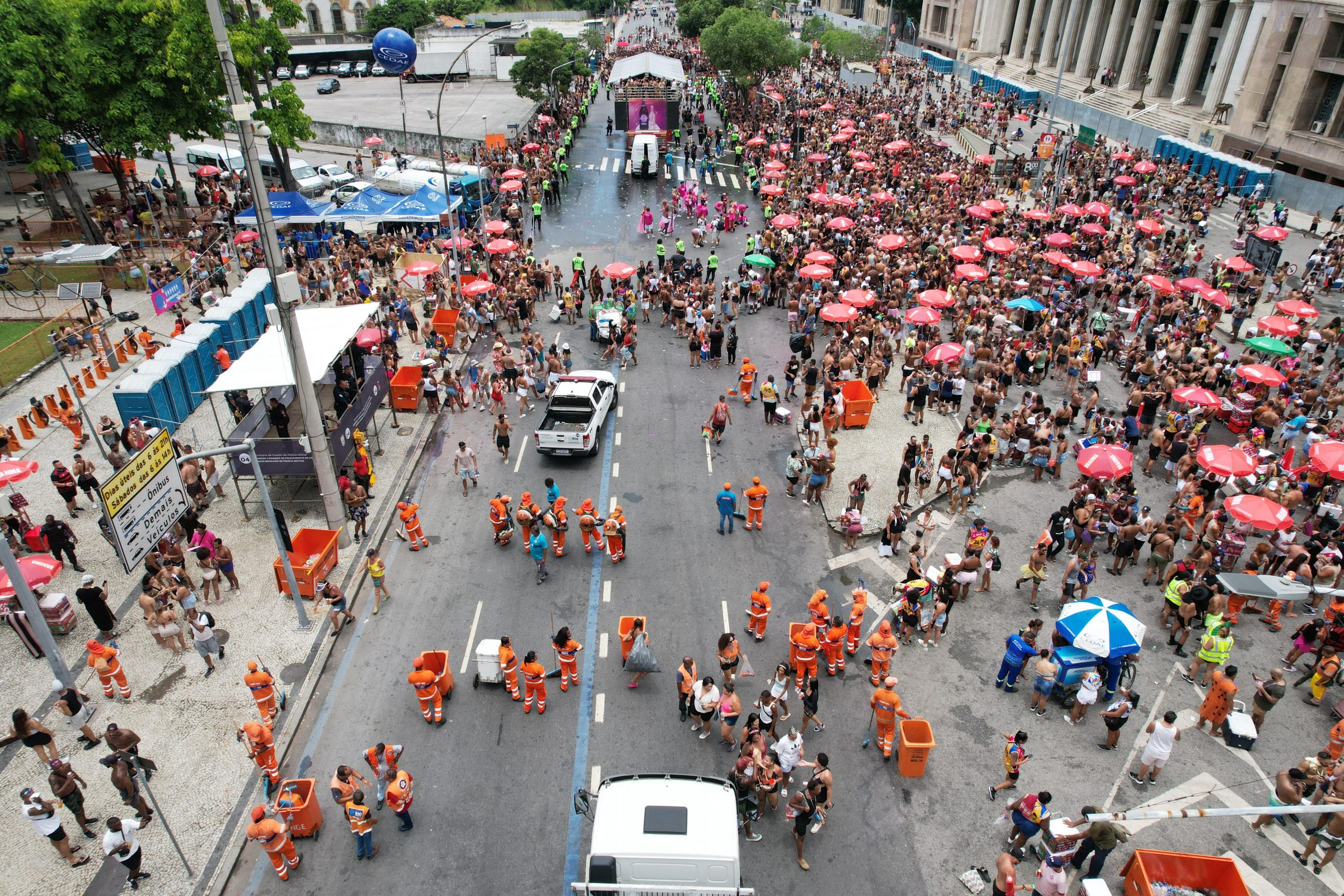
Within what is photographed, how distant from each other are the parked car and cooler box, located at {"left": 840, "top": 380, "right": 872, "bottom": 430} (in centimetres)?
3407

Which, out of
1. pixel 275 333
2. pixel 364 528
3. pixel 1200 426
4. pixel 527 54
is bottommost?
pixel 364 528

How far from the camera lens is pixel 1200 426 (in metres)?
20.2

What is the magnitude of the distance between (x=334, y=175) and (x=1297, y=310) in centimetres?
4511

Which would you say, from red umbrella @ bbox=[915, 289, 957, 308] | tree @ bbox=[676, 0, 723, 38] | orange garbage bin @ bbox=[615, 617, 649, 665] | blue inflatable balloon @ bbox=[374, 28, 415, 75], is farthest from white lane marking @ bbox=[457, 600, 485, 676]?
tree @ bbox=[676, 0, 723, 38]

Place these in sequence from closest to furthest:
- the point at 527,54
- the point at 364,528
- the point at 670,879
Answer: the point at 670,879, the point at 364,528, the point at 527,54

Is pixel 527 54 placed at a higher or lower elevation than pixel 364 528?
higher

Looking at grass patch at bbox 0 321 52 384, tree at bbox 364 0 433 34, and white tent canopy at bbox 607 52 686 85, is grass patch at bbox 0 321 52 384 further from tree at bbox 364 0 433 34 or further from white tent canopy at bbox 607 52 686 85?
tree at bbox 364 0 433 34

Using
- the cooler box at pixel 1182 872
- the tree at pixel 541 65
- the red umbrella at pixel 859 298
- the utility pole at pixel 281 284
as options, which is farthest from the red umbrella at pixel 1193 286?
the tree at pixel 541 65

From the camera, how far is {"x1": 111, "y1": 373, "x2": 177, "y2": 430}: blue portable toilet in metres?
20.7

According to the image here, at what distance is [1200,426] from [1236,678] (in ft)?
27.2

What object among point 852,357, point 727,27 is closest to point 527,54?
point 727,27

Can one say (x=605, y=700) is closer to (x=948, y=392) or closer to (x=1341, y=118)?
(x=948, y=392)

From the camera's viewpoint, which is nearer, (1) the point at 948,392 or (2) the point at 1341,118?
(1) the point at 948,392

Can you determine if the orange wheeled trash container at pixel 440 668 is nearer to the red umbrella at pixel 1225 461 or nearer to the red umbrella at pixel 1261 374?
the red umbrella at pixel 1225 461
